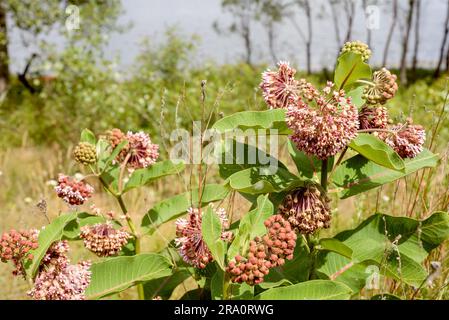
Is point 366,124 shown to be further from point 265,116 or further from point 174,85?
point 174,85

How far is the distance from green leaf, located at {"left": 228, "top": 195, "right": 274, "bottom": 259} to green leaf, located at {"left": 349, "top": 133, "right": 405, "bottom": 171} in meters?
0.28

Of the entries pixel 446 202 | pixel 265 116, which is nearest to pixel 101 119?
pixel 446 202

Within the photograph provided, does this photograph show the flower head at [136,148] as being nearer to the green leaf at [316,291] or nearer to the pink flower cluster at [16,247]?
the pink flower cluster at [16,247]

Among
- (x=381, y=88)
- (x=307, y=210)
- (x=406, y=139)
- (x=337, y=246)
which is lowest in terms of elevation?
(x=337, y=246)

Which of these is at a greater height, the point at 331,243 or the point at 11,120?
the point at 331,243

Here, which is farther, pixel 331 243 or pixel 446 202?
pixel 446 202

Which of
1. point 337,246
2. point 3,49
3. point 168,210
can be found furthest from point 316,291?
point 3,49

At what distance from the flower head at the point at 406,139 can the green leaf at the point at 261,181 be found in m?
0.27

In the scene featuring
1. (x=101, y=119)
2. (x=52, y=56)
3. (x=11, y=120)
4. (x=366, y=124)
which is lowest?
(x=11, y=120)

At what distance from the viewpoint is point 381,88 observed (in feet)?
4.62

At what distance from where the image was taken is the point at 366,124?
148cm

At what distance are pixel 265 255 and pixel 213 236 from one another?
5.5 inches

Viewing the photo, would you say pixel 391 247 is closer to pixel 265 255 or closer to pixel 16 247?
pixel 265 255

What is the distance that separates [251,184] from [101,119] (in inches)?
234
